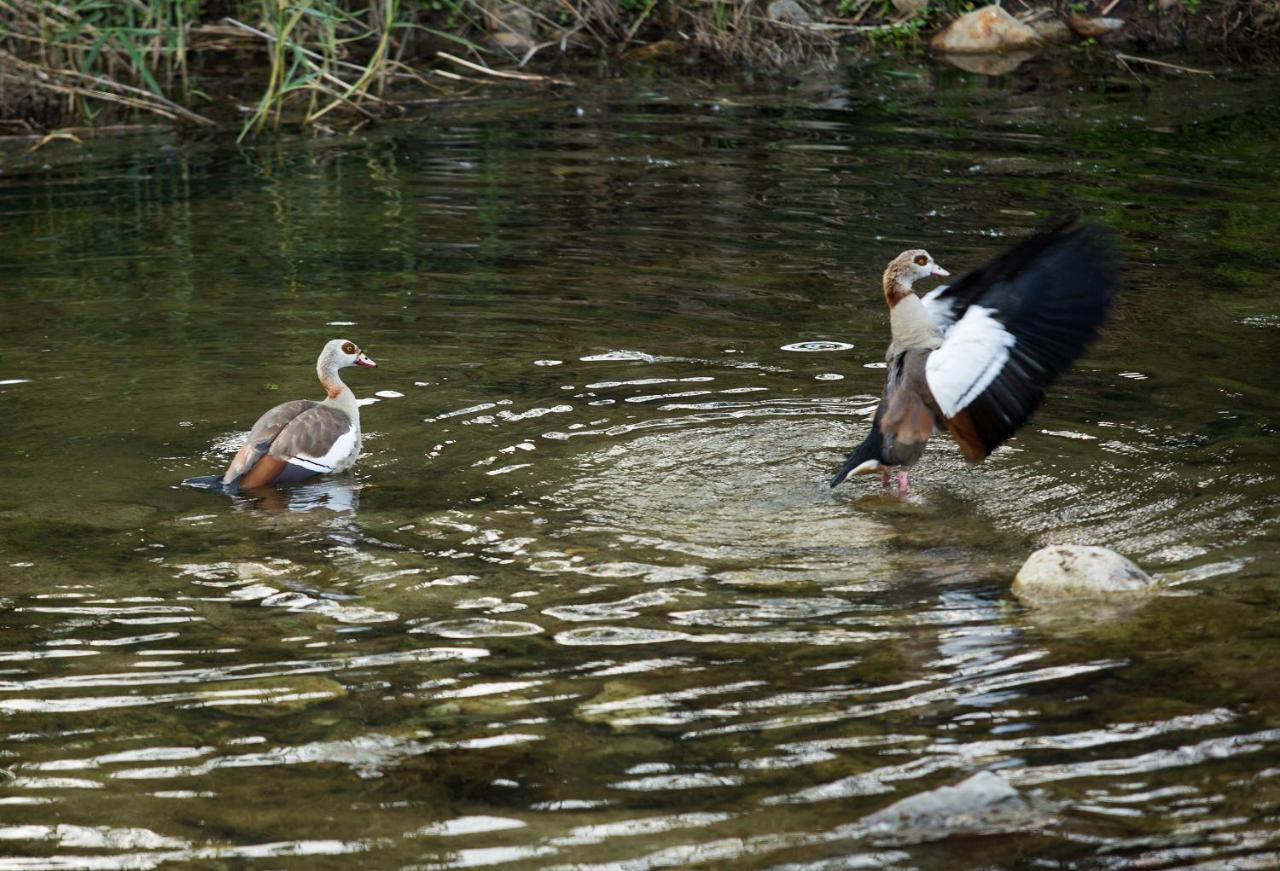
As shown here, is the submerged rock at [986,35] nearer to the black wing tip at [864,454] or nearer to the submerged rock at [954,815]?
the black wing tip at [864,454]

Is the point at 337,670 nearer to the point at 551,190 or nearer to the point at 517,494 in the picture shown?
the point at 517,494

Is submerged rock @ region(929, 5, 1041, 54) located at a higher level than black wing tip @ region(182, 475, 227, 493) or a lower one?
higher

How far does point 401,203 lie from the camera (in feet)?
43.4

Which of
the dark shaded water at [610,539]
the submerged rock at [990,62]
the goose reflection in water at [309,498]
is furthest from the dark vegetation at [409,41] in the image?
the goose reflection in water at [309,498]

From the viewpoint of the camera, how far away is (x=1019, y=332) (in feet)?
23.0

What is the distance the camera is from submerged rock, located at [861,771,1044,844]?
4344mm

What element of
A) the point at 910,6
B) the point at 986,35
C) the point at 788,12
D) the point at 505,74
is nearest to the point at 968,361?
the point at 505,74

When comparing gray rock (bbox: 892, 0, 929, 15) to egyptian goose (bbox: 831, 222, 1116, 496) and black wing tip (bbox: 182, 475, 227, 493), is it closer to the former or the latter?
egyptian goose (bbox: 831, 222, 1116, 496)

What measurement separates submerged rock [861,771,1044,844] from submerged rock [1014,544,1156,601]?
1640mm

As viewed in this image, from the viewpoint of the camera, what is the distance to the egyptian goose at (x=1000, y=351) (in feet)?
22.7

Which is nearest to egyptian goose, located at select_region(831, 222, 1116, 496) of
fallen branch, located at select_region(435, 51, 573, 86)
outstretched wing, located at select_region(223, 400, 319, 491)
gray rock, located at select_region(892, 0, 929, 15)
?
outstretched wing, located at select_region(223, 400, 319, 491)

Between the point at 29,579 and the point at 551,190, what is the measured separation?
762cm

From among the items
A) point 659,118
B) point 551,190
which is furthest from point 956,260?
point 659,118

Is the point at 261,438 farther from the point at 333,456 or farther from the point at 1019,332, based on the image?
the point at 1019,332
